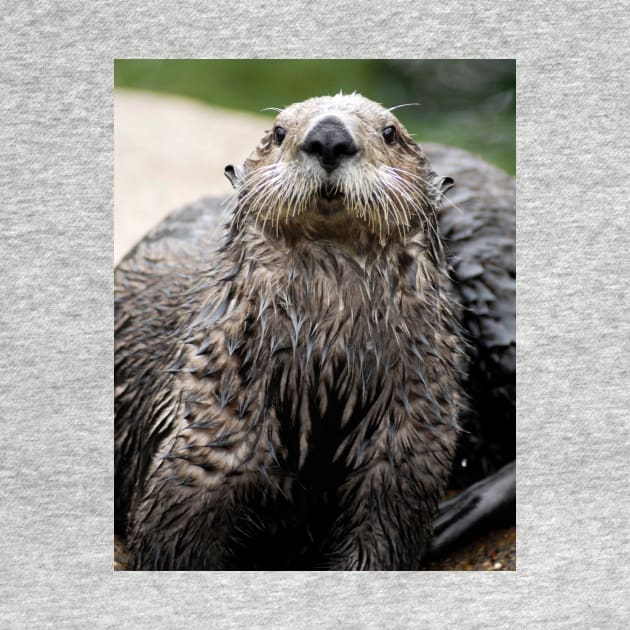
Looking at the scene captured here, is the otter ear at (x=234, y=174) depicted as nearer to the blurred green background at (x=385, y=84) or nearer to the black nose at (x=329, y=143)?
the blurred green background at (x=385, y=84)

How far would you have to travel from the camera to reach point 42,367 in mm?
2805

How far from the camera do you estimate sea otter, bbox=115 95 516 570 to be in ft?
8.69

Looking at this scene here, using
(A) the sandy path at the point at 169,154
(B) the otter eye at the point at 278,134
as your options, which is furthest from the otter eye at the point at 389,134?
(A) the sandy path at the point at 169,154

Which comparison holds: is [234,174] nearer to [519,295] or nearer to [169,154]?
[519,295]

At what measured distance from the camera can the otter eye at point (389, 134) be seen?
2662 mm

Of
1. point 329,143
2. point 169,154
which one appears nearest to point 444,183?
point 329,143

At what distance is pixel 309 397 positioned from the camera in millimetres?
2781

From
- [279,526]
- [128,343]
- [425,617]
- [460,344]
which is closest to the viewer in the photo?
[425,617]

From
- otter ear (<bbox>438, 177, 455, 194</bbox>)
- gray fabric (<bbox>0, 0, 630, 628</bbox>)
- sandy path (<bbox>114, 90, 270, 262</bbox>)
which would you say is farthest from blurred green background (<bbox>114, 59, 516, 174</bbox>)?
sandy path (<bbox>114, 90, 270, 262</bbox>)

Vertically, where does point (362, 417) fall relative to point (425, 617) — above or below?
above

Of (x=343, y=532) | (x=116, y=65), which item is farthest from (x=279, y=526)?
(x=116, y=65)

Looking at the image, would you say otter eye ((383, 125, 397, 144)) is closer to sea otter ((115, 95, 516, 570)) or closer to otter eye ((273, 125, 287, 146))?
sea otter ((115, 95, 516, 570))

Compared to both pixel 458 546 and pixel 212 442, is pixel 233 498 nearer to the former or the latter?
pixel 212 442

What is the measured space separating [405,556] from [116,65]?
5.78 feet
